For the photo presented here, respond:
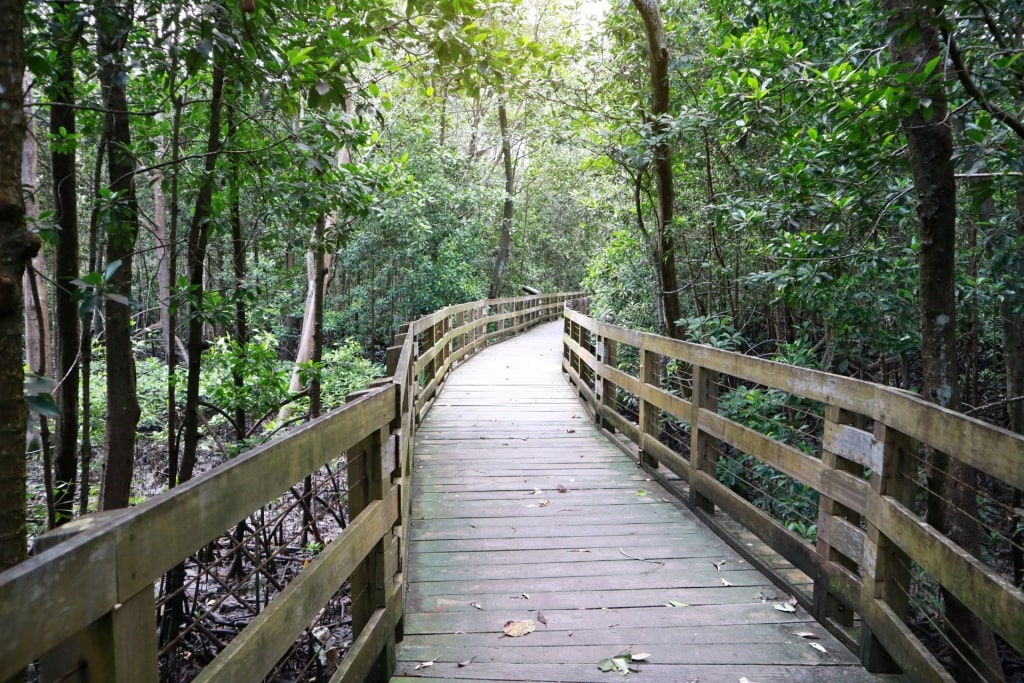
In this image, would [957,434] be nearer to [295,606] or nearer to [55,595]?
[295,606]

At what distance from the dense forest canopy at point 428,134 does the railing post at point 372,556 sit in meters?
1.10

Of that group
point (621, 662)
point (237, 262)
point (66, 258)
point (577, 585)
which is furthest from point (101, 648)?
point (237, 262)

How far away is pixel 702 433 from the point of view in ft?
14.8

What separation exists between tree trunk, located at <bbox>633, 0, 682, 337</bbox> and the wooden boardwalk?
2787 millimetres

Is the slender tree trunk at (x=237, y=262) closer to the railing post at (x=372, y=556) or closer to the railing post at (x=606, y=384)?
the railing post at (x=372, y=556)

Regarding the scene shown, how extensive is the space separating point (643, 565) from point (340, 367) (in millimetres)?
9543

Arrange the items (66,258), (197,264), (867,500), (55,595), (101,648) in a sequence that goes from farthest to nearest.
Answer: (197,264) → (66,258) → (867,500) → (101,648) → (55,595)

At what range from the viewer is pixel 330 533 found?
7750mm

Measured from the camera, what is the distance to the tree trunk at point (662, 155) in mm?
7117

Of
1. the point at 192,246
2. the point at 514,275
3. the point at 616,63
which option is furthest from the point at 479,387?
the point at 514,275

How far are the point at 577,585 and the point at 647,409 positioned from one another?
7.89ft

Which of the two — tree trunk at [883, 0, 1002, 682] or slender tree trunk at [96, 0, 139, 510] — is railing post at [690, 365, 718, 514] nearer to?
tree trunk at [883, 0, 1002, 682]

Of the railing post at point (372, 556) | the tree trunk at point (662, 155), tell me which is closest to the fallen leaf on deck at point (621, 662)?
the railing post at point (372, 556)

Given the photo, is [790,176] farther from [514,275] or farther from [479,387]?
[514,275]
